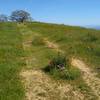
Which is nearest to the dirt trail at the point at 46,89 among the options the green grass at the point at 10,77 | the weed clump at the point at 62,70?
the green grass at the point at 10,77

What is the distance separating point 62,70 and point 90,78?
5.74 feet

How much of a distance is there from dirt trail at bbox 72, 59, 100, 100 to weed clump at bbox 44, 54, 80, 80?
0.56 metres

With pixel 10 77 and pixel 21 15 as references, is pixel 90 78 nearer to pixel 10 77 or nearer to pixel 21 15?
pixel 10 77

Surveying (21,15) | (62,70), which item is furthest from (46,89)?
(21,15)

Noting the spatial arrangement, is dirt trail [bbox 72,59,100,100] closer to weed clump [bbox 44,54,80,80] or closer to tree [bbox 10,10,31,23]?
weed clump [bbox 44,54,80,80]

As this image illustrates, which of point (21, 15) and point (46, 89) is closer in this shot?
point (46, 89)

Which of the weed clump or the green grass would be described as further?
the weed clump

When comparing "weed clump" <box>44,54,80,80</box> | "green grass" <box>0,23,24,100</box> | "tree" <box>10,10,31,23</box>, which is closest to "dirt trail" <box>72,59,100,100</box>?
"weed clump" <box>44,54,80,80</box>

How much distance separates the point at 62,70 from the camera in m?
16.8

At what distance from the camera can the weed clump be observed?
631 inches

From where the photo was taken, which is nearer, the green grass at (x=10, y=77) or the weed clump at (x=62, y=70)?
the green grass at (x=10, y=77)

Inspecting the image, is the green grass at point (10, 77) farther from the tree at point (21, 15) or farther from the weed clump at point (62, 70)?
the tree at point (21, 15)

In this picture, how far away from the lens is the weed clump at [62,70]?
16.0 meters

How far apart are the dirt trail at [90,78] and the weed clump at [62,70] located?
0.56 m
